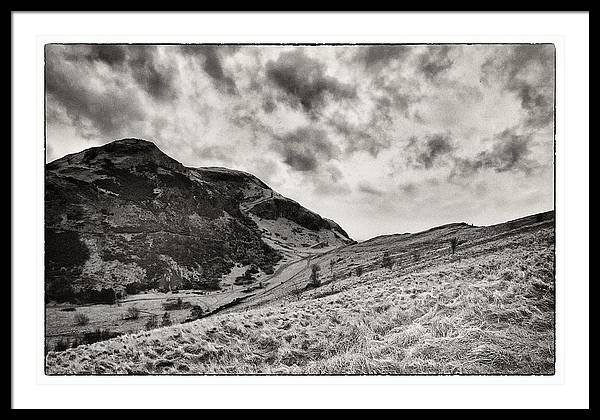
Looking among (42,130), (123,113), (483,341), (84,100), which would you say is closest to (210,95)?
(123,113)

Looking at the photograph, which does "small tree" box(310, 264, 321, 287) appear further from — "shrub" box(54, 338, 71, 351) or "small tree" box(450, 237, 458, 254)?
"shrub" box(54, 338, 71, 351)

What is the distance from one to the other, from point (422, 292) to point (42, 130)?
146 inches

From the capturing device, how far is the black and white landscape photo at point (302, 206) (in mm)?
3711

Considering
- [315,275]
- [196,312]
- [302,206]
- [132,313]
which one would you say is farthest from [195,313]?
[302,206]

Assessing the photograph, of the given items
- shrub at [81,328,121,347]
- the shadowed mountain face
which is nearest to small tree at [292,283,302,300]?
Answer: the shadowed mountain face

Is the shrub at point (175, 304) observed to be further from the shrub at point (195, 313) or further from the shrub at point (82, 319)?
the shrub at point (82, 319)

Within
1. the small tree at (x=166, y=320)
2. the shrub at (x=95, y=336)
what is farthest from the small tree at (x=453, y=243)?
the shrub at (x=95, y=336)

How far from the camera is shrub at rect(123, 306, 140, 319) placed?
371 cm

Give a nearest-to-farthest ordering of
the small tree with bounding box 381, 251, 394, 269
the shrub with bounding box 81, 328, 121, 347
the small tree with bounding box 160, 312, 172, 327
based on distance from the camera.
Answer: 1. the shrub with bounding box 81, 328, 121, 347
2. the small tree with bounding box 160, 312, 172, 327
3. the small tree with bounding box 381, 251, 394, 269

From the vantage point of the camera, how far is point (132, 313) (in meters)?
3.72

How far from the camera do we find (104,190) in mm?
3863

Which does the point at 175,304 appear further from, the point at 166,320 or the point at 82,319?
the point at 82,319

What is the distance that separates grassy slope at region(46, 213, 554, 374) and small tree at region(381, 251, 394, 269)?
23 cm

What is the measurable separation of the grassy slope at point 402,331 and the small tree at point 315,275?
0.47ft
